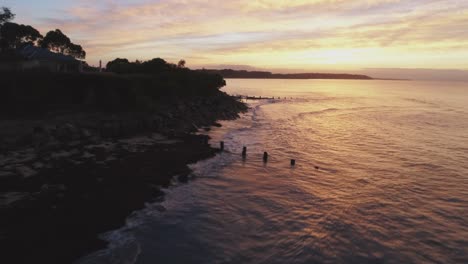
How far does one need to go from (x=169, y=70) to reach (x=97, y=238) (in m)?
49.0

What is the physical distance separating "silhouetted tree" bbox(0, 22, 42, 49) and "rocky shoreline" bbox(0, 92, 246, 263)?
45109mm

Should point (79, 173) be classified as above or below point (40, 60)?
below

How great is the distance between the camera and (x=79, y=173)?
2047cm

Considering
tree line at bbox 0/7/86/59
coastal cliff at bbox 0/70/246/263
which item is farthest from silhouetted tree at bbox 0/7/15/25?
coastal cliff at bbox 0/70/246/263

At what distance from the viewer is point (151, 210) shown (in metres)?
16.9

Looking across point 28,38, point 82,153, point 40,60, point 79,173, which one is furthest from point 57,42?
point 79,173

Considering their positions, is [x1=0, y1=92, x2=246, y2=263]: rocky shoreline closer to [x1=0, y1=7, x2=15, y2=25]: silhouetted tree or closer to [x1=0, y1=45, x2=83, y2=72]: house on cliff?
[x1=0, y1=45, x2=83, y2=72]: house on cliff

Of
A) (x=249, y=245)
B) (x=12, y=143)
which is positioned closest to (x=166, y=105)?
(x=12, y=143)

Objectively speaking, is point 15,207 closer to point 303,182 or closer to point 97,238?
point 97,238

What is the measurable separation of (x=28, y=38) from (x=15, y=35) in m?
4.89

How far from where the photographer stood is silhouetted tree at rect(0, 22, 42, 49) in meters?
64.8

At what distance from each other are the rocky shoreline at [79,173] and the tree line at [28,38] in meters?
44.1

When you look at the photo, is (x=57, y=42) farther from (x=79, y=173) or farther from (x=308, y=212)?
(x=308, y=212)

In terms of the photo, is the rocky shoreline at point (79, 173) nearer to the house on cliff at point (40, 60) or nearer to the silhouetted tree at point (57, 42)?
the house on cliff at point (40, 60)
